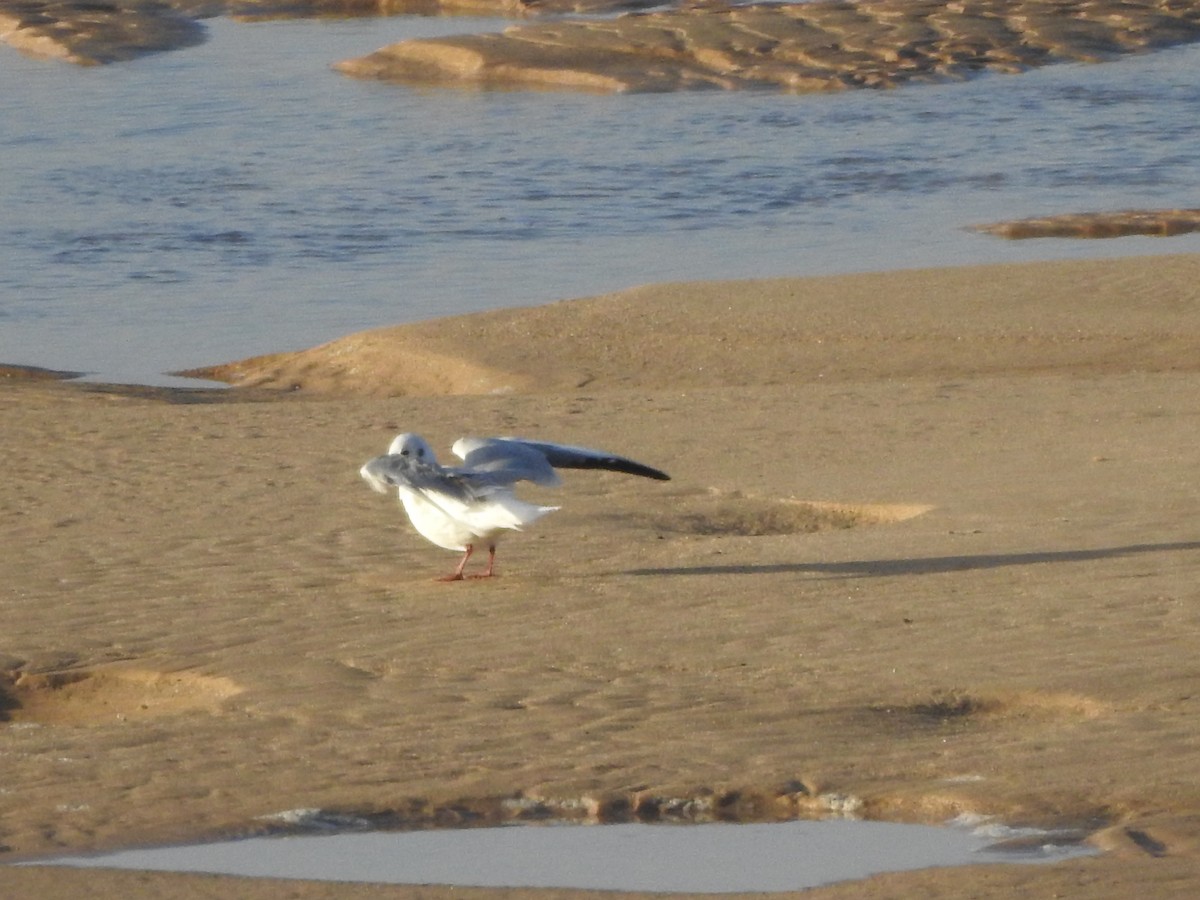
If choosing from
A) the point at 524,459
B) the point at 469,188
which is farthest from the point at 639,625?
the point at 469,188

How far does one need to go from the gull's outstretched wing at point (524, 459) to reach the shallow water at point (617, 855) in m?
2.16

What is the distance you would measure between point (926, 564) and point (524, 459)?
1.60 metres

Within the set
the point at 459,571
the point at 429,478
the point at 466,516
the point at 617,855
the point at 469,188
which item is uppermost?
the point at 429,478

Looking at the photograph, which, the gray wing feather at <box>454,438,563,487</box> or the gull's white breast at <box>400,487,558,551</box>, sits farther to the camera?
the gray wing feather at <box>454,438,563,487</box>

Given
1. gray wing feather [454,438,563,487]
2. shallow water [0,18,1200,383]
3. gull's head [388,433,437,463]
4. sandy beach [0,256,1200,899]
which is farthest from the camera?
shallow water [0,18,1200,383]

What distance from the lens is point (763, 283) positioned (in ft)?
52.9

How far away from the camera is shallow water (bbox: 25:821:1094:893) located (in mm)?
4961

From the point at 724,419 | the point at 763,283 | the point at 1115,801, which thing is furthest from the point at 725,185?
the point at 1115,801

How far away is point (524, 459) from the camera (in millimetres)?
7312

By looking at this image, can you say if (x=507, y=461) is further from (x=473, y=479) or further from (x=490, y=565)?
(x=490, y=565)

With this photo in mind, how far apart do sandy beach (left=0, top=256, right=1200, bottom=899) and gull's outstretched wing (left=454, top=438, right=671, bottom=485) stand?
473 mm

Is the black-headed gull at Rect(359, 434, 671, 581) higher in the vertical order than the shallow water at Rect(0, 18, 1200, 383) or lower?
A: higher

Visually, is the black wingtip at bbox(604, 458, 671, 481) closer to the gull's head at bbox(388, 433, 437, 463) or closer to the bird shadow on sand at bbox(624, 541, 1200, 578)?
the bird shadow on sand at bbox(624, 541, 1200, 578)

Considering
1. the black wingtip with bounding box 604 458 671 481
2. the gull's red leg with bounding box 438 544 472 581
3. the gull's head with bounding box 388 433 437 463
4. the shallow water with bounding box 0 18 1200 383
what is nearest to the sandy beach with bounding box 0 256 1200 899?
the gull's red leg with bounding box 438 544 472 581
